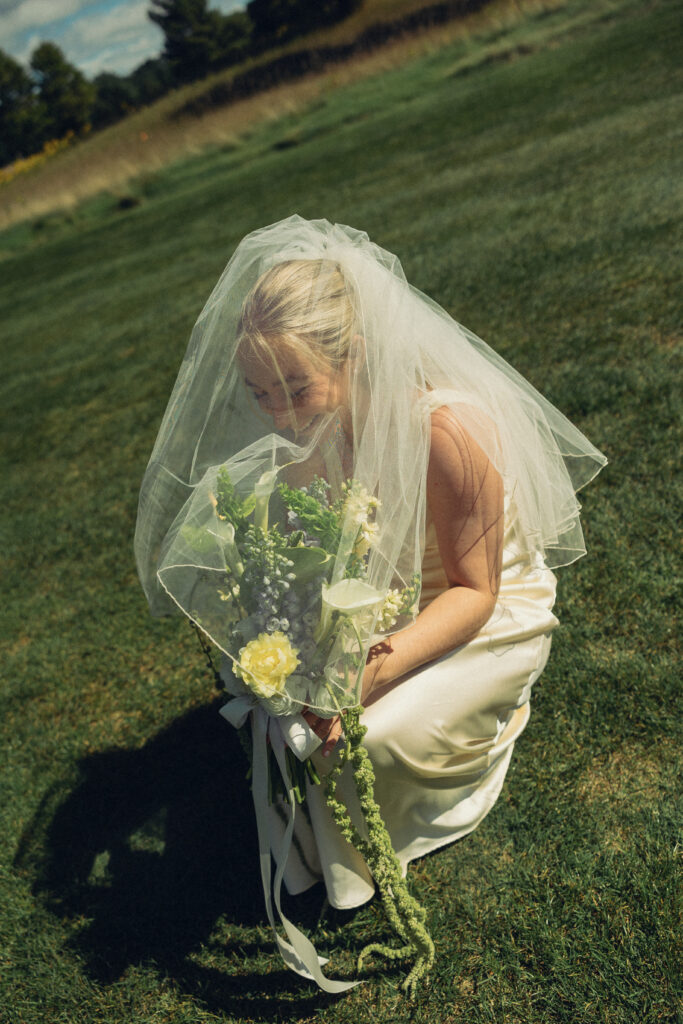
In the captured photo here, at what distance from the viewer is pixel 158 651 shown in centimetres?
409

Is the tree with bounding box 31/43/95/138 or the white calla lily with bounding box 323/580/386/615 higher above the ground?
the tree with bounding box 31/43/95/138

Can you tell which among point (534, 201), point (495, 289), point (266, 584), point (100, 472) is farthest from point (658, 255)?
point (266, 584)

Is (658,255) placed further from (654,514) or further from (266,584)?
(266,584)

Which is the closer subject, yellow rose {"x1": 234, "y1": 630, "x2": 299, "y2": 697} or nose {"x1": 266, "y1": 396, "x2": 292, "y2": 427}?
yellow rose {"x1": 234, "y1": 630, "x2": 299, "y2": 697}

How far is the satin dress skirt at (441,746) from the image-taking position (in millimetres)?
2312

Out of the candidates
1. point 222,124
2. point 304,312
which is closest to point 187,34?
point 222,124

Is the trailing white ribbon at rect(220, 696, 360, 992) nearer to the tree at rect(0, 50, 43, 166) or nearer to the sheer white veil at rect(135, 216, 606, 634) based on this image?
the sheer white veil at rect(135, 216, 606, 634)

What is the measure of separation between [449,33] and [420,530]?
28.7 meters

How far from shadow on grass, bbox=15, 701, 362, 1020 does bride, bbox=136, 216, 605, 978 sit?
0.97 feet

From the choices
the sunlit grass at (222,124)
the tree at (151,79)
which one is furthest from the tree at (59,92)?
→ the sunlit grass at (222,124)

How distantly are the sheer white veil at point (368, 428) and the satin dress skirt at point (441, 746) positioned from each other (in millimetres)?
271

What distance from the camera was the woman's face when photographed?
7.23 feet

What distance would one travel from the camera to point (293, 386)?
2.24 meters

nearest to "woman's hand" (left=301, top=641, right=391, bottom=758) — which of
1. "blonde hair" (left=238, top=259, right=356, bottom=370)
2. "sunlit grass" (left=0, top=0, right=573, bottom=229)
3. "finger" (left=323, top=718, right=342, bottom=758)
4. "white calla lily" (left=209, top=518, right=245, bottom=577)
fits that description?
"finger" (left=323, top=718, right=342, bottom=758)
